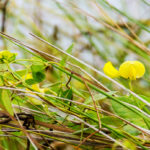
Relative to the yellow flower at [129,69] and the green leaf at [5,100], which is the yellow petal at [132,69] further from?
the green leaf at [5,100]

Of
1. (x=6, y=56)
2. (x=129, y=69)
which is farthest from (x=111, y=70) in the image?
(x=6, y=56)

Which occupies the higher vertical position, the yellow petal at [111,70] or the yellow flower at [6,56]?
the yellow petal at [111,70]

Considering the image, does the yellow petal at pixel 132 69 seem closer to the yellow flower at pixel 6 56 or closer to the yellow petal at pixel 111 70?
the yellow petal at pixel 111 70

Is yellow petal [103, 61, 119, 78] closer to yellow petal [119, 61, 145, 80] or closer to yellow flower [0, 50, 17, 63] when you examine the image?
yellow petal [119, 61, 145, 80]

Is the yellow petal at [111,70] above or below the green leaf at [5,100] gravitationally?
above

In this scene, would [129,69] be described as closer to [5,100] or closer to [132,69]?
[132,69]

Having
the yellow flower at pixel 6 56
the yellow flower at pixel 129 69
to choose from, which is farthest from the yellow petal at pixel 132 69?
the yellow flower at pixel 6 56

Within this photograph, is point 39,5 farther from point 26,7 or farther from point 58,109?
point 58,109

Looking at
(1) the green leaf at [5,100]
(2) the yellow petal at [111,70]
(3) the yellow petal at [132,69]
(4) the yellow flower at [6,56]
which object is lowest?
(1) the green leaf at [5,100]
